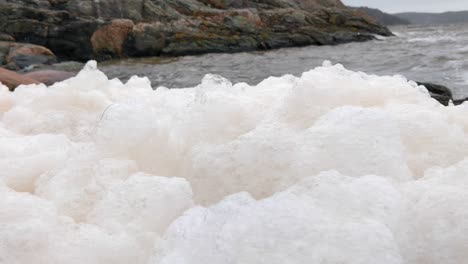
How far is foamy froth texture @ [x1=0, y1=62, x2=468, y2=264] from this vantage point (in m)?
1.92

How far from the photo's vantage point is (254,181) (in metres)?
2.51

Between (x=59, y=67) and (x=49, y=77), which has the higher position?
(x=49, y=77)

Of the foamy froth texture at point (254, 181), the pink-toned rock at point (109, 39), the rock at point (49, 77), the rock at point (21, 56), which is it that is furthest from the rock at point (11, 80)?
the pink-toned rock at point (109, 39)

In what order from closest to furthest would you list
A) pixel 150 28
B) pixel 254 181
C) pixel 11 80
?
pixel 254 181 → pixel 11 80 → pixel 150 28

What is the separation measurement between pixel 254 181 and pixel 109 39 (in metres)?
25.6

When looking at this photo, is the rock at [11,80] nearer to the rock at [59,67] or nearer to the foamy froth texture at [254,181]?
the foamy froth texture at [254,181]

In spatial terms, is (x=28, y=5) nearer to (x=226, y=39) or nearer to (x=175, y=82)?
(x=226, y=39)

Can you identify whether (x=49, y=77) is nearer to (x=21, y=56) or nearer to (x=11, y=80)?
(x=11, y=80)

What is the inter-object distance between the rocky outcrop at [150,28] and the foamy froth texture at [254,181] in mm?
23780

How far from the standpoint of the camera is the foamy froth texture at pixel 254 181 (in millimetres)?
1917

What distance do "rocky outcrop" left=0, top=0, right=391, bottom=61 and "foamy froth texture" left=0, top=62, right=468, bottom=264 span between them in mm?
23780

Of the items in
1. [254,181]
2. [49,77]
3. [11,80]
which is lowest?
[49,77]

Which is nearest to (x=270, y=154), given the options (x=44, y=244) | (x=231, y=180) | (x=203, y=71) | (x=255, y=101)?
(x=231, y=180)

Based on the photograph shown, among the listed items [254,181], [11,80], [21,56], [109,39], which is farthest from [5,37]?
[254,181]
